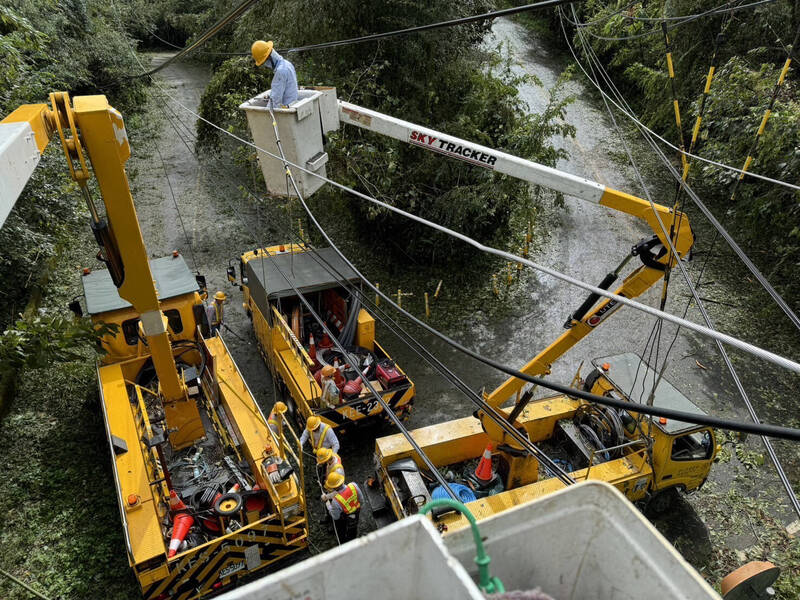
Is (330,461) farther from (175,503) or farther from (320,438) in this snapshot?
(175,503)

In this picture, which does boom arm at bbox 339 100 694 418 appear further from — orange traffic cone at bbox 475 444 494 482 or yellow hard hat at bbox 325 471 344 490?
yellow hard hat at bbox 325 471 344 490

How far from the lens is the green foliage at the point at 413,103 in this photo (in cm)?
1277

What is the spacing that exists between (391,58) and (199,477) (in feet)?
34.6

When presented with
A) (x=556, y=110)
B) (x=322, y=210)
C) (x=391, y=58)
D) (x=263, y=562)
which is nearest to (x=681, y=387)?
(x=556, y=110)

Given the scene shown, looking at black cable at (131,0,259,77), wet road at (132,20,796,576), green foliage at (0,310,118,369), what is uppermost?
black cable at (131,0,259,77)

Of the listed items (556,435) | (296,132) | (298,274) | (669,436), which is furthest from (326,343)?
(669,436)

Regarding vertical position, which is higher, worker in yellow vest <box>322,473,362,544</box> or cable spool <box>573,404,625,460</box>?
worker in yellow vest <box>322,473,362,544</box>

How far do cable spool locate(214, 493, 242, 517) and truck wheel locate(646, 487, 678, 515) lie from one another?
233 inches

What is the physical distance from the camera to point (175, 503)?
7074 millimetres

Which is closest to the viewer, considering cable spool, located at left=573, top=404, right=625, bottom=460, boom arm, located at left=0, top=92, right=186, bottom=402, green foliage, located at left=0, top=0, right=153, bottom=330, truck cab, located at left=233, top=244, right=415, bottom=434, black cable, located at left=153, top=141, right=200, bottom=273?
boom arm, located at left=0, top=92, right=186, bottom=402

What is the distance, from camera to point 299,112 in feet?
20.7

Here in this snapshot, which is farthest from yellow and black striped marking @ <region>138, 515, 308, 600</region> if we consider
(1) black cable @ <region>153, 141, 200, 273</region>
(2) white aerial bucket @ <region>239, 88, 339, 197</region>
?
(1) black cable @ <region>153, 141, 200, 273</region>

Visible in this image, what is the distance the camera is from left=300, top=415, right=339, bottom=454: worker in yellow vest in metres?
7.55

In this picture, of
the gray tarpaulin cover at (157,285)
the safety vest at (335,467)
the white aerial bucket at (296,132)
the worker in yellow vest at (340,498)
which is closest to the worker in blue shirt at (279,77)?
the white aerial bucket at (296,132)
